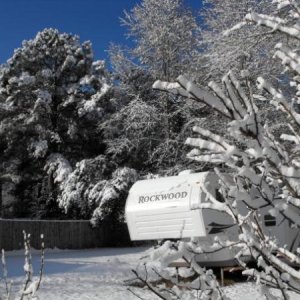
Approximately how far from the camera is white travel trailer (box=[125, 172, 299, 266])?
11008 millimetres

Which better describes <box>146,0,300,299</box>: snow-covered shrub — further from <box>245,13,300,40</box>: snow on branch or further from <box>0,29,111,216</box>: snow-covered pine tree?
<box>0,29,111,216</box>: snow-covered pine tree

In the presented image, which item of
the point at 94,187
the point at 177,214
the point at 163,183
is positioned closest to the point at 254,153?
the point at 177,214

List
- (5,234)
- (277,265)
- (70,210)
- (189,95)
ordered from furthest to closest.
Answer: (70,210), (5,234), (277,265), (189,95)

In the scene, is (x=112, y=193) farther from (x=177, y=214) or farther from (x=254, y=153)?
(x=254, y=153)

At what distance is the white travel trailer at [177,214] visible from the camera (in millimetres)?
11008

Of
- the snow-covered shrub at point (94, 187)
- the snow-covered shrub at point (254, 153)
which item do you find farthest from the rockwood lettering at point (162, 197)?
the snow-covered shrub at point (94, 187)

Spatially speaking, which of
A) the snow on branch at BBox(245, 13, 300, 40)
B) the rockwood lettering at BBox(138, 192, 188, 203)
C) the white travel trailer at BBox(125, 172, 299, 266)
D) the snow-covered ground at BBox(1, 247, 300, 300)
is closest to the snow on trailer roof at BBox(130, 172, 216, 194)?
the white travel trailer at BBox(125, 172, 299, 266)

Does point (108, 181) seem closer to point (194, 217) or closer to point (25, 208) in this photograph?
point (25, 208)

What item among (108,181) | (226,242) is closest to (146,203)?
(226,242)

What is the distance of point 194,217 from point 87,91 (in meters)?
20.4

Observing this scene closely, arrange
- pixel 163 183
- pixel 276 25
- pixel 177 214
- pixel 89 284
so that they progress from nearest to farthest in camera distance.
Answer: pixel 276 25 → pixel 89 284 → pixel 177 214 → pixel 163 183

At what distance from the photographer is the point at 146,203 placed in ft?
39.8

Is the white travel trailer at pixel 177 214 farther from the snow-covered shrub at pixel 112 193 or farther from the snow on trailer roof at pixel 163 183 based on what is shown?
the snow-covered shrub at pixel 112 193

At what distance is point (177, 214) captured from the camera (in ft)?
37.7
